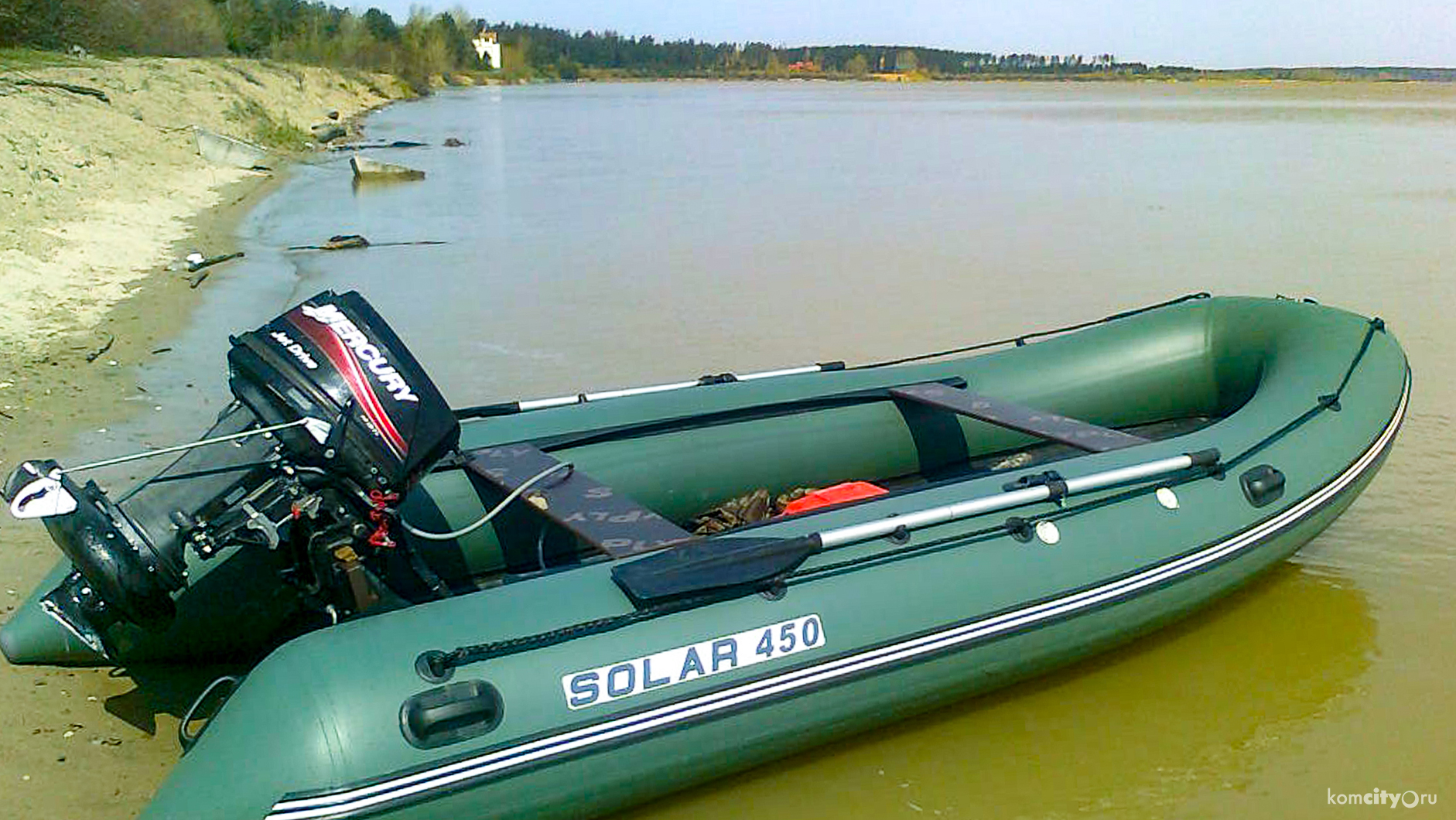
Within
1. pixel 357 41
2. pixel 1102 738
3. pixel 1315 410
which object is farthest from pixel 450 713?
pixel 357 41

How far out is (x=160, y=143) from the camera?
13234mm

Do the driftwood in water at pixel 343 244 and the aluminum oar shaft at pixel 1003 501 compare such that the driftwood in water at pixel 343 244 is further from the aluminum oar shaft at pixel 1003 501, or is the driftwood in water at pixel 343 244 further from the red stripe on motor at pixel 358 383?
the aluminum oar shaft at pixel 1003 501

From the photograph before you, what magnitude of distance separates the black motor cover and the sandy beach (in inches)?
35.4

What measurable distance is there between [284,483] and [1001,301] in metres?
6.09

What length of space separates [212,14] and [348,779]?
37.0 meters

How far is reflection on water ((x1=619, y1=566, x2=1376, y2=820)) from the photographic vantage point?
286 centimetres

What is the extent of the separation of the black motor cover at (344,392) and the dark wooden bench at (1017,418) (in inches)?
69.4

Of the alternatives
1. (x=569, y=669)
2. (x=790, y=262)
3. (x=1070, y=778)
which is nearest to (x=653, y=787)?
(x=569, y=669)

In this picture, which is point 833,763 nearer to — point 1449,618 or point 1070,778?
point 1070,778

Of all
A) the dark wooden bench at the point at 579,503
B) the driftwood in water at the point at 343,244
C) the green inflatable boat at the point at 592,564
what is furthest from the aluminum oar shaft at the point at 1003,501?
the driftwood in water at the point at 343,244

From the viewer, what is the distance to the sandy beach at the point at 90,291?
2785mm

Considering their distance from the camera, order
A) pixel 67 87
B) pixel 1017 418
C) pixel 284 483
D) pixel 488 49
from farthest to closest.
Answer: pixel 488 49 → pixel 67 87 → pixel 1017 418 → pixel 284 483

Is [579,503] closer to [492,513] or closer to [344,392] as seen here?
[492,513]

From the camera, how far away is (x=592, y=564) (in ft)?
9.25
